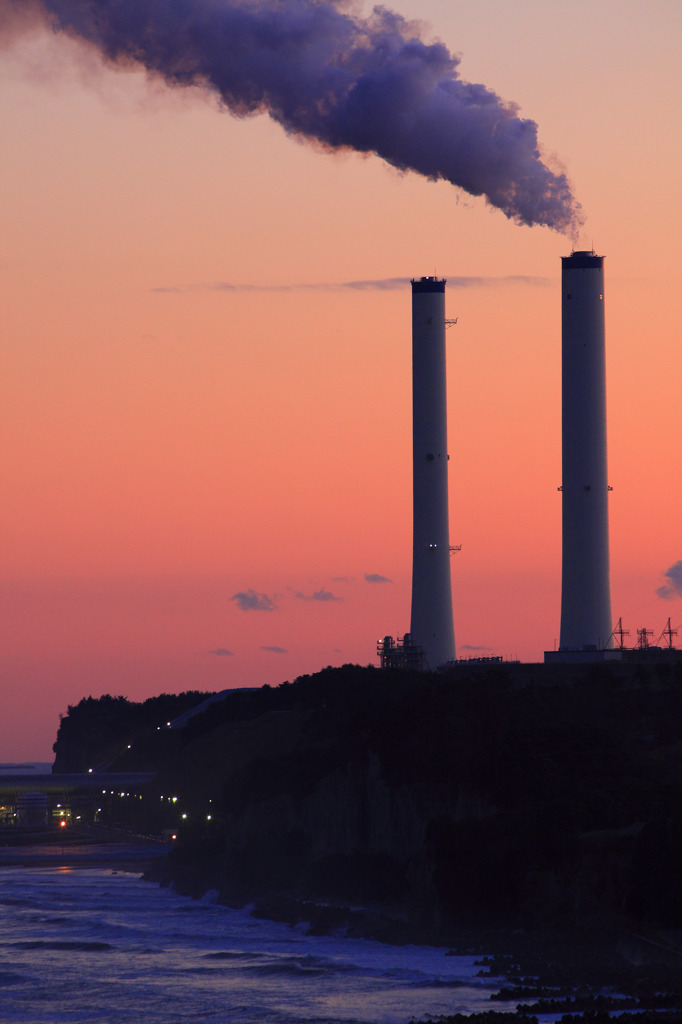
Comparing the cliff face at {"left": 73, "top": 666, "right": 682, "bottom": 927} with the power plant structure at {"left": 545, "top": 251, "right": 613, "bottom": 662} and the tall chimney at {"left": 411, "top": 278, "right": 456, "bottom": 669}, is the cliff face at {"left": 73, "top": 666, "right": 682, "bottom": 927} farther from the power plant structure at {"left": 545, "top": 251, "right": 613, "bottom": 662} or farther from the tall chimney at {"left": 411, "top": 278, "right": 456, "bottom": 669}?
the tall chimney at {"left": 411, "top": 278, "right": 456, "bottom": 669}

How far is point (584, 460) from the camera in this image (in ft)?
345

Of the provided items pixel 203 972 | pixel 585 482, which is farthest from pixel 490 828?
pixel 585 482

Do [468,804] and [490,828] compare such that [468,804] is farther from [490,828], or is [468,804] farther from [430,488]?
[430,488]

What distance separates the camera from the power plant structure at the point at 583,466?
10394 centimetres

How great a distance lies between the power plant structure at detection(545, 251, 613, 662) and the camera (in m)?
104

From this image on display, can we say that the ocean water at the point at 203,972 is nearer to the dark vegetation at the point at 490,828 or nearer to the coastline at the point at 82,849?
the dark vegetation at the point at 490,828

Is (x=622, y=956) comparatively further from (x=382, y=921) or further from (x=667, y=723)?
(x=667, y=723)

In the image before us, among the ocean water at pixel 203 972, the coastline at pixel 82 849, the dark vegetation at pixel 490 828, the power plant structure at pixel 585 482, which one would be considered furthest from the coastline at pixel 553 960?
the coastline at pixel 82 849

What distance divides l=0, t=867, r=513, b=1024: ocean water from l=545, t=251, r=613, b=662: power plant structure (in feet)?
101

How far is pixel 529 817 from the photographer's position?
247ft

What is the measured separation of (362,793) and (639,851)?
2241 centimetres

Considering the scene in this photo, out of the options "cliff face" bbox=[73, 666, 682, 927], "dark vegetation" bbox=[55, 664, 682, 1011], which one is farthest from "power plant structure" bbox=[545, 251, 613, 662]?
"cliff face" bbox=[73, 666, 682, 927]

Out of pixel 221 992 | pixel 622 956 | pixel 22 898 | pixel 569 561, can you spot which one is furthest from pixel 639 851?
pixel 22 898

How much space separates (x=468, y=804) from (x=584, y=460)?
33.2m
